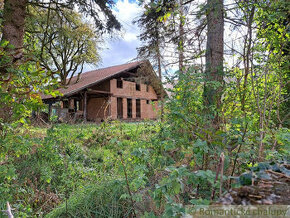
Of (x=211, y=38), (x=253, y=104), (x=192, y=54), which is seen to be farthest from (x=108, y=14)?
(x=253, y=104)

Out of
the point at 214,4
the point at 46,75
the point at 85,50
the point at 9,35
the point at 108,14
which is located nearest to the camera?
the point at 46,75

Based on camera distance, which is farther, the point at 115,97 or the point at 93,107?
the point at 93,107

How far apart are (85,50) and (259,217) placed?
21.6 m

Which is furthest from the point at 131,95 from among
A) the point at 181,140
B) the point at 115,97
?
the point at 181,140

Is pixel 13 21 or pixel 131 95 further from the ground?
pixel 13 21

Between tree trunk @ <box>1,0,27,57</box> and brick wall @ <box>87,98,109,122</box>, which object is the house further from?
tree trunk @ <box>1,0,27,57</box>

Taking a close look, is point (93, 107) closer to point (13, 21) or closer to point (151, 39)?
point (151, 39)

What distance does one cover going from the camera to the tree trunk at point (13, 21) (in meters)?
4.35

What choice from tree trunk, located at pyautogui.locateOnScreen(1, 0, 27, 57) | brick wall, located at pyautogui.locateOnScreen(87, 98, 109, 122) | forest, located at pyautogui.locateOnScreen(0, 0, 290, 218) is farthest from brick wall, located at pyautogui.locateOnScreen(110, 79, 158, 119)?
forest, located at pyautogui.locateOnScreen(0, 0, 290, 218)

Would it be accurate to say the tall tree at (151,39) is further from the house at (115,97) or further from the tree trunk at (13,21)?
the house at (115,97)

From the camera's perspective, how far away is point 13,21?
4.43 metres

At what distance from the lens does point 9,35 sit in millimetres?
4387

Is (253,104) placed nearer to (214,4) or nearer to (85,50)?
(214,4)

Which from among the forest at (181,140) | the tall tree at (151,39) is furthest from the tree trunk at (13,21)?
the tall tree at (151,39)
